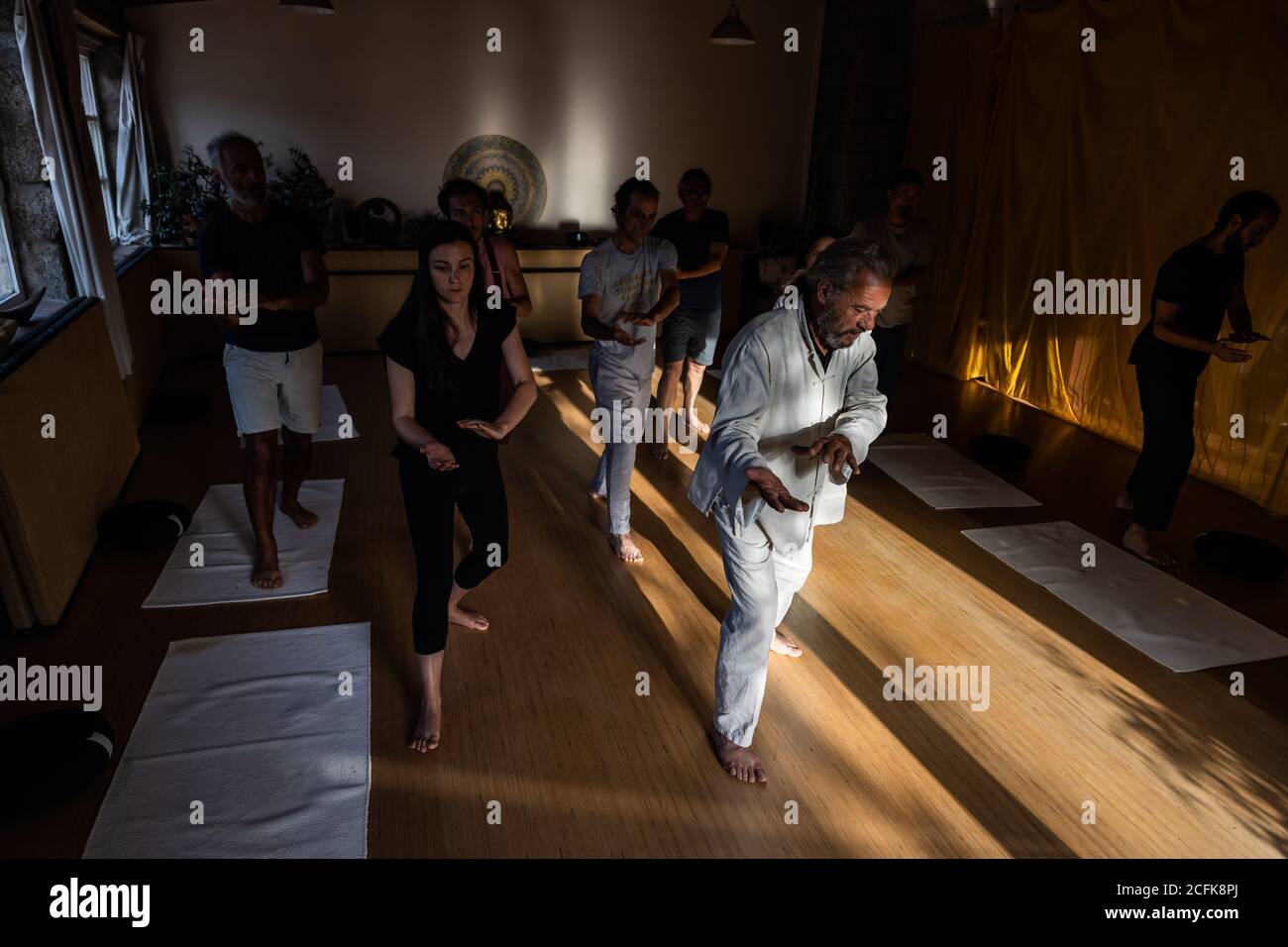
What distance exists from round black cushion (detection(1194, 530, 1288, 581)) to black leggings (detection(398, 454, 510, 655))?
3.17m

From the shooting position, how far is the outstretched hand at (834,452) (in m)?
1.85

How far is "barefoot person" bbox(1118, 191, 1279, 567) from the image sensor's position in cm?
319

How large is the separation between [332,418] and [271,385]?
6.75 ft

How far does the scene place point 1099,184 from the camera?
16.5 feet

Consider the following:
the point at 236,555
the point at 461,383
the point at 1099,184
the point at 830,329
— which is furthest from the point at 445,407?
the point at 1099,184

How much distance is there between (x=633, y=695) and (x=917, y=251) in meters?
2.90

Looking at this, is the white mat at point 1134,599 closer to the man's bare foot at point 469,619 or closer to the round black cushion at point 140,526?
the man's bare foot at point 469,619

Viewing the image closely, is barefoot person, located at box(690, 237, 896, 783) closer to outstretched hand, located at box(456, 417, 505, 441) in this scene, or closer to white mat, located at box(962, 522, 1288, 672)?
outstretched hand, located at box(456, 417, 505, 441)

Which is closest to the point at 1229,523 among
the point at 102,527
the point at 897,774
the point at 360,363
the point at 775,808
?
the point at 897,774

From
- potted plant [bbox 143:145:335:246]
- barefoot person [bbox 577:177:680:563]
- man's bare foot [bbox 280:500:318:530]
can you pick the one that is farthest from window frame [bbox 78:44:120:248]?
barefoot person [bbox 577:177:680:563]

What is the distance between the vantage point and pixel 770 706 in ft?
8.52

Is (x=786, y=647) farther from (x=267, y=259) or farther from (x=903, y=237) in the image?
(x=903, y=237)

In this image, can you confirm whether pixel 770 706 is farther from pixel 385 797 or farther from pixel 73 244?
pixel 73 244

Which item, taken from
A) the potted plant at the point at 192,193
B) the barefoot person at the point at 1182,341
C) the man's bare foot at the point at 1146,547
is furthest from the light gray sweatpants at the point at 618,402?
the potted plant at the point at 192,193
